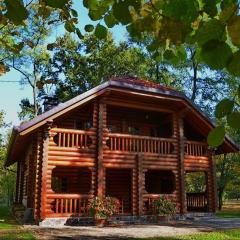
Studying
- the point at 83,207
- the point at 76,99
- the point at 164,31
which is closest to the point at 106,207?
the point at 83,207

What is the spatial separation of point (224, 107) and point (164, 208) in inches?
644

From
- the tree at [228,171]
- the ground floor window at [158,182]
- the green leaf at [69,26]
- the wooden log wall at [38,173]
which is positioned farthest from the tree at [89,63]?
the green leaf at [69,26]

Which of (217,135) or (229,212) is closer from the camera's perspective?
(217,135)

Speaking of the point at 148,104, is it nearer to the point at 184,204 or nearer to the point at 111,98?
the point at 111,98

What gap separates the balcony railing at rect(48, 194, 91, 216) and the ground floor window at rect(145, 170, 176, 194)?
6.65 meters

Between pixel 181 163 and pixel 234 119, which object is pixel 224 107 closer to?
pixel 234 119

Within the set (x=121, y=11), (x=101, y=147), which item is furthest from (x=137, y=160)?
(x=121, y=11)

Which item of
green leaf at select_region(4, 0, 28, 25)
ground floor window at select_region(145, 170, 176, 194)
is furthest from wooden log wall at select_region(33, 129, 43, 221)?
green leaf at select_region(4, 0, 28, 25)

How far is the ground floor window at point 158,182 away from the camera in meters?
21.9

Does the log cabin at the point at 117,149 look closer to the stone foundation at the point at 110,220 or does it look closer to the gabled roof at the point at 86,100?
the gabled roof at the point at 86,100

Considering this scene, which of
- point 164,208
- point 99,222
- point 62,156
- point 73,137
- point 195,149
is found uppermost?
point 73,137

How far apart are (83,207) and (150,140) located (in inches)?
187

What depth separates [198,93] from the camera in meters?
37.9

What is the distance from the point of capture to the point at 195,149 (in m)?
20.0
